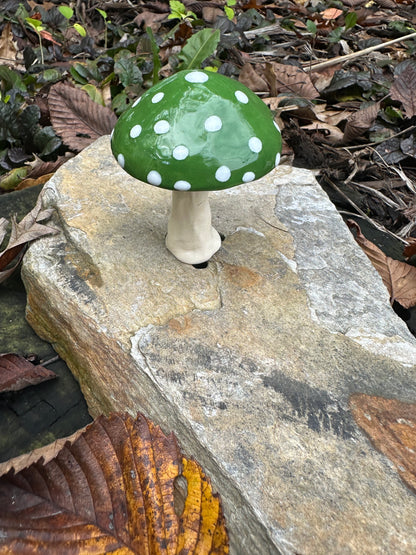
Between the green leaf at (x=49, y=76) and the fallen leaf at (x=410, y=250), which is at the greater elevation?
the green leaf at (x=49, y=76)

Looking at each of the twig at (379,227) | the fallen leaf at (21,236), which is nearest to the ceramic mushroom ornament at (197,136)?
the fallen leaf at (21,236)

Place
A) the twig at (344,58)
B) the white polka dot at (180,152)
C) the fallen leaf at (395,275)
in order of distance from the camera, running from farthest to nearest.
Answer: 1. the twig at (344,58)
2. the fallen leaf at (395,275)
3. the white polka dot at (180,152)

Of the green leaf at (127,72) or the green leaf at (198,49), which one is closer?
the green leaf at (198,49)

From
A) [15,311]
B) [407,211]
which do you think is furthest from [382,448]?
[407,211]

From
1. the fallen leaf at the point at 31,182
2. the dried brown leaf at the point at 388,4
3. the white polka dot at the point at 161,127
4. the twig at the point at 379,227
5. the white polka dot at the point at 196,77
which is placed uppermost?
the white polka dot at the point at 196,77

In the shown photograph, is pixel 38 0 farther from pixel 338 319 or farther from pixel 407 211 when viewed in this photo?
pixel 338 319

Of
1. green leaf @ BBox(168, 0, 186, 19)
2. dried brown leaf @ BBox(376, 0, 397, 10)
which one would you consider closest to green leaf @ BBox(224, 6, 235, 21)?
green leaf @ BBox(168, 0, 186, 19)

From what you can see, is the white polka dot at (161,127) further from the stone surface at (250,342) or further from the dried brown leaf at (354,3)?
A: the dried brown leaf at (354,3)
